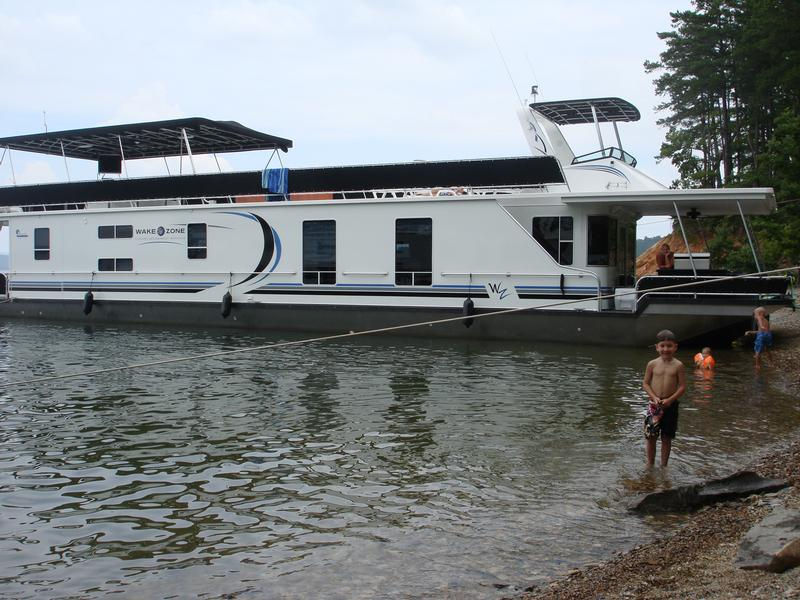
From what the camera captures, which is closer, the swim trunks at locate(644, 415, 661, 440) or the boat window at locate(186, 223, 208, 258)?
the swim trunks at locate(644, 415, 661, 440)

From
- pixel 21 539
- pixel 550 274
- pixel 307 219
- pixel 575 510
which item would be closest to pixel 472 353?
pixel 550 274

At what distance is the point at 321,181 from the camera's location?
65.2ft

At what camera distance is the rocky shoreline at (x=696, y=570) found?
4367mm

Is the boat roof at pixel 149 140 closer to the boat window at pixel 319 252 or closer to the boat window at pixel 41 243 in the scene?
the boat window at pixel 41 243

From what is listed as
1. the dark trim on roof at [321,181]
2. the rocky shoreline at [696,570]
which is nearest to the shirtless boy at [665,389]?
the rocky shoreline at [696,570]

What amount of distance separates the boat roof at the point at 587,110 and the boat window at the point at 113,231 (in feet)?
38.6

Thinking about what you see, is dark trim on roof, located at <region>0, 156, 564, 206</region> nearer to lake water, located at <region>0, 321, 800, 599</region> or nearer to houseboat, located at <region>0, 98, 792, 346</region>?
houseboat, located at <region>0, 98, 792, 346</region>

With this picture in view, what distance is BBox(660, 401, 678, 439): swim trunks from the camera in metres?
7.72

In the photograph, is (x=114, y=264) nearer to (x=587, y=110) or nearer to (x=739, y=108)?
(x=587, y=110)

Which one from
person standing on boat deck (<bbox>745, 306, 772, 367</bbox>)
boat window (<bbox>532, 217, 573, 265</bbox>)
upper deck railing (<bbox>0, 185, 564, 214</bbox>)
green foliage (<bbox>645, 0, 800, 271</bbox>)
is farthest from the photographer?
green foliage (<bbox>645, 0, 800, 271</bbox>)

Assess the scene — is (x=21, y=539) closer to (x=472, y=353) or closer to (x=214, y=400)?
(x=214, y=400)

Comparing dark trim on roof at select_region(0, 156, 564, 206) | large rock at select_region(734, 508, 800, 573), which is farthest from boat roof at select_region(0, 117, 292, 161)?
large rock at select_region(734, 508, 800, 573)

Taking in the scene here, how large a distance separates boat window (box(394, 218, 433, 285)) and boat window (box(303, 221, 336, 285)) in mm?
1758

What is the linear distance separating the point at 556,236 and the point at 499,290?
1.78 metres
